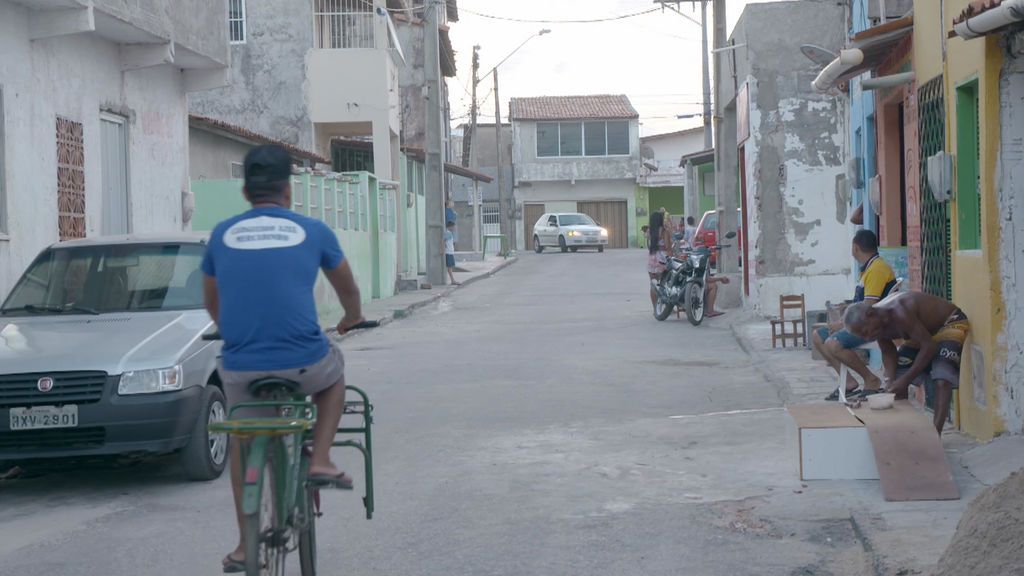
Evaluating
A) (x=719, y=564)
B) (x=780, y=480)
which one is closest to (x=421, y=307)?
(x=780, y=480)

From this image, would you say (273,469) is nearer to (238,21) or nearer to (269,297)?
(269,297)

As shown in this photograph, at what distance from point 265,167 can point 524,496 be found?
3377 mm

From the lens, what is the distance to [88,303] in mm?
9250

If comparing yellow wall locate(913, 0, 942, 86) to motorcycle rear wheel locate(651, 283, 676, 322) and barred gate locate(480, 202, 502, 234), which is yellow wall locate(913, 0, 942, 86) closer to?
motorcycle rear wheel locate(651, 283, 676, 322)

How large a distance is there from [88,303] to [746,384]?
679 cm

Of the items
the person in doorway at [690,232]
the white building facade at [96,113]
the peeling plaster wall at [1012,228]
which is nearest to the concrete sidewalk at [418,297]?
the white building facade at [96,113]

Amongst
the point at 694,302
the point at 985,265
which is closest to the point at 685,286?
the point at 694,302

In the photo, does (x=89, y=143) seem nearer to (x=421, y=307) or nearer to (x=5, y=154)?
(x=5, y=154)

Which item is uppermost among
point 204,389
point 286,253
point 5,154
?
point 5,154

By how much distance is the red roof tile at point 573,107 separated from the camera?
65.8 metres

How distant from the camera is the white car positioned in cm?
5512

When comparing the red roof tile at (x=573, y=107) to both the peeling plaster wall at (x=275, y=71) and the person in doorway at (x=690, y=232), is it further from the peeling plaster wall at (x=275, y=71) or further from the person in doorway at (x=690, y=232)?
the peeling plaster wall at (x=275, y=71)

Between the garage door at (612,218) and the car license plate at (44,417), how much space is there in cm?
5907

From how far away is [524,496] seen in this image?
8062 mm
